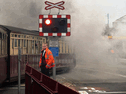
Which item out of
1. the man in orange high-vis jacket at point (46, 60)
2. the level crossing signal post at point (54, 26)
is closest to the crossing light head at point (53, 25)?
the level crossing signal post at point (54, 26)

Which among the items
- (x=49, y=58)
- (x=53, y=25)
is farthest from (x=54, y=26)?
(x=49, y=58)

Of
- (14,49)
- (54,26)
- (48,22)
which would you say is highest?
(48,22)

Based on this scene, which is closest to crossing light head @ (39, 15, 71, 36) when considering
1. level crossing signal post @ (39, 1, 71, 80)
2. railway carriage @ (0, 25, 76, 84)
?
level crossing signal post @ (39, 1, 71, 80)

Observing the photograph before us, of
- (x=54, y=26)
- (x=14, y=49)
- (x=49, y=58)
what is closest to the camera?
(x=54, y=26)

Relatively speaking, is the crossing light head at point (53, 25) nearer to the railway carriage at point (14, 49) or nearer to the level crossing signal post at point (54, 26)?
the level crossing signal post at point (54, 26)

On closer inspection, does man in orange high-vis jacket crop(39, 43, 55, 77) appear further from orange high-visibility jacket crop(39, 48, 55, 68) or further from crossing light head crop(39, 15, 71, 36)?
crossing light head crop(39, 15, 71, 36)

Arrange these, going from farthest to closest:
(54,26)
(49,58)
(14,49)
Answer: (14,49), (49,58), (54,26)

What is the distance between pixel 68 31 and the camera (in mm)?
5469

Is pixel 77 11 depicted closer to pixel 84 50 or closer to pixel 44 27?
pixel 84 50

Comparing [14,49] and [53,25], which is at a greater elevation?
[53,25]

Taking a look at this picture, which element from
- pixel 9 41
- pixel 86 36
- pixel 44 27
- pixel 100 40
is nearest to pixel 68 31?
pixel 44 27

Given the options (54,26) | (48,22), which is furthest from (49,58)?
Result: (48,22)

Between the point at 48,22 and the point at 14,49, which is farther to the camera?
the point at 14,49

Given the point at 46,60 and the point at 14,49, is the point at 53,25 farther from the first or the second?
the point at 14,49
